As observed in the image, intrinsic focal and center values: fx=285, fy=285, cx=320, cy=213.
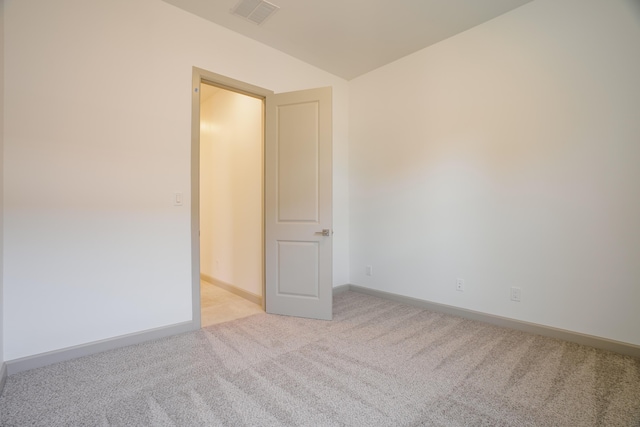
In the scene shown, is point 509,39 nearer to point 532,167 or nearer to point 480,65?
point 480,65

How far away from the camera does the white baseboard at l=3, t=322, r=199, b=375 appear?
195cm

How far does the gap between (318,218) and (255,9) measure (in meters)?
2.03

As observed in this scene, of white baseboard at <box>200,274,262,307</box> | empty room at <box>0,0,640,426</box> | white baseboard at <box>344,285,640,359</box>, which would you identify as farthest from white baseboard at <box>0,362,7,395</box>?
white baseboard at <box>344,285,640,359</box>

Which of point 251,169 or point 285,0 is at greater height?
point 285,0

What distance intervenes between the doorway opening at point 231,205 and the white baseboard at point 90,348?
362 mm

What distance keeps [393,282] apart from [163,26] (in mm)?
3588

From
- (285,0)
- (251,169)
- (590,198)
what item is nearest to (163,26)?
(285,0)

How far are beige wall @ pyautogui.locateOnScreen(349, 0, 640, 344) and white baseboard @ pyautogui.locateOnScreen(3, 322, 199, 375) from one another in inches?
96.1

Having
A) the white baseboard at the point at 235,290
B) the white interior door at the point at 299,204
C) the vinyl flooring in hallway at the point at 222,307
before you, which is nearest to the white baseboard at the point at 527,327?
the white interior door at the point at 299,204

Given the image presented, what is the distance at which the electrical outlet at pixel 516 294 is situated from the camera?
2.65 m

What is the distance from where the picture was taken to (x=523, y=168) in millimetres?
2623

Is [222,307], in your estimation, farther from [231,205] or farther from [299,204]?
[299,204]

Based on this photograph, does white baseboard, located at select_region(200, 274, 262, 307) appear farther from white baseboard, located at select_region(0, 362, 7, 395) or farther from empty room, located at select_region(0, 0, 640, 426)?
white baseboard, located at select_region(0, 362, 7, 395)

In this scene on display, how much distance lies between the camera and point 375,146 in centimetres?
379
